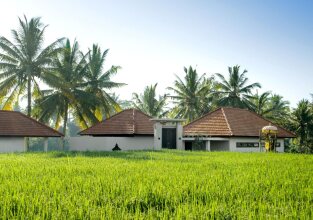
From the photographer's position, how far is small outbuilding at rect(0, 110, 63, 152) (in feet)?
85.5

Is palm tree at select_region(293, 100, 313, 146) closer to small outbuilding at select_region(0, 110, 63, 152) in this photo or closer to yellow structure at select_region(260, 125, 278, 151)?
yellow structure at select_region(260, 125, 278, 151)

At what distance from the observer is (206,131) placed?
3325 cm

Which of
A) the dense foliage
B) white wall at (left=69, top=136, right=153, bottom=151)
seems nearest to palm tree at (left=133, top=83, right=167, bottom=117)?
the dense foliage

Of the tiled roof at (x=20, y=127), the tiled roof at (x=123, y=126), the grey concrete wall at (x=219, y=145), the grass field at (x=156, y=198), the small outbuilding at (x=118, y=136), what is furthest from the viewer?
A: the grey concrete wall at (x=219, y=145)

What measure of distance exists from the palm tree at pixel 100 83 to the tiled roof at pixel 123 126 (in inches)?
106

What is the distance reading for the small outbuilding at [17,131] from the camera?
85.5ft

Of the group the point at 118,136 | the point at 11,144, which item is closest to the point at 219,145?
the point at 118,136

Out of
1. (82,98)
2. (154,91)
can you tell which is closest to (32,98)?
(82,98)

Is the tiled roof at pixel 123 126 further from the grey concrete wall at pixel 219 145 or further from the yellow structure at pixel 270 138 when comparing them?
the yellow structure at pixel 270 138

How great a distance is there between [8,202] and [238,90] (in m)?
38.1

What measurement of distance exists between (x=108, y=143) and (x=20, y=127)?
6616 millimetres

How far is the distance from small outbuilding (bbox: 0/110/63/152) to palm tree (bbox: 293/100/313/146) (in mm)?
26559

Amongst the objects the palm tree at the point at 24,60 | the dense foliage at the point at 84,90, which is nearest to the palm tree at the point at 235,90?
the dense foliage at the point at 84,90

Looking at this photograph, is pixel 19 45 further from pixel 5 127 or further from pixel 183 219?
pixel 183 219
